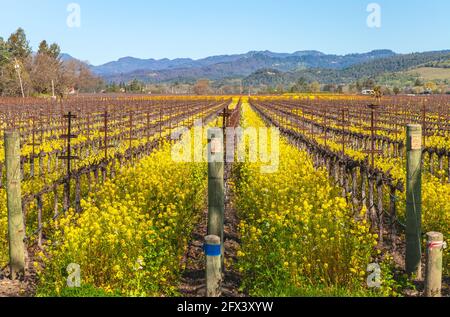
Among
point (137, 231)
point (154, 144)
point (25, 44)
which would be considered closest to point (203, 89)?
point (25, 44)

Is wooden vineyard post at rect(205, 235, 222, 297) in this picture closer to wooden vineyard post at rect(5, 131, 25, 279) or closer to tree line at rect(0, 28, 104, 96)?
wooden vineyard post at rect(5, 131, 25, 279)

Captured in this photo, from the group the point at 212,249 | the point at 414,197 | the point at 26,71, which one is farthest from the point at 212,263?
the point at 26,71

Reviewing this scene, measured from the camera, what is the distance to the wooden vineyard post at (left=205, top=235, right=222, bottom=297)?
220 inches

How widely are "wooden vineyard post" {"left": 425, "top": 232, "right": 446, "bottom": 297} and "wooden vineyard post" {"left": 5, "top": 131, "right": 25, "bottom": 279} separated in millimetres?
5022

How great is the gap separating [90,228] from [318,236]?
114 inches

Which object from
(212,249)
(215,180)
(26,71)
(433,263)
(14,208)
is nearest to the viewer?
(212,249)

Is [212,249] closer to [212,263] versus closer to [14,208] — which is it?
[212,263]

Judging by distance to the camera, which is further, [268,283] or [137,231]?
[137,231]

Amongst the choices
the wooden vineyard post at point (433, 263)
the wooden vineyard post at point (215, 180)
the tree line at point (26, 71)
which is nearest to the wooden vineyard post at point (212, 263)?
the wooden vineyard post at point (215, 180)

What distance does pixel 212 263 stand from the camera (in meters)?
5.65

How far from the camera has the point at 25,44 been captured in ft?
377

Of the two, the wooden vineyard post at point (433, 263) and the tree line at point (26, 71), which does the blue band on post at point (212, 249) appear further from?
the tree line at point (26, 71)

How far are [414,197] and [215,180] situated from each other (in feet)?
8.52
